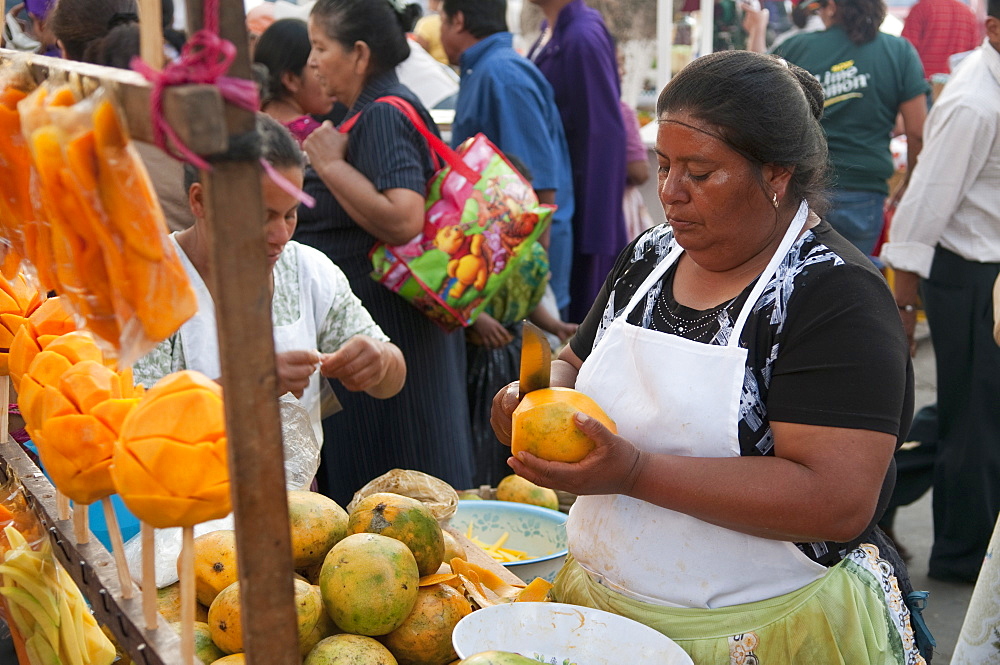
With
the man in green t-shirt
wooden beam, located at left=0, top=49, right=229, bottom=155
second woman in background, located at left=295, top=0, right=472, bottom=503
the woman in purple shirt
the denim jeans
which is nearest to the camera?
wooden beam, located at left=0, top=49, right=229, bottom=155

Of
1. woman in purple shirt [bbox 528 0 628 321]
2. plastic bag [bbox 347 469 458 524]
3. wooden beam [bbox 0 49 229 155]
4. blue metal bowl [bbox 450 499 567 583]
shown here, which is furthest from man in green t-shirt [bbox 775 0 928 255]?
wooden beam [bbox 0 49 229 155]

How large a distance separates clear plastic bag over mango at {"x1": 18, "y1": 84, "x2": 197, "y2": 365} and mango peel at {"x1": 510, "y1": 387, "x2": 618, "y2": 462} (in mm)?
647

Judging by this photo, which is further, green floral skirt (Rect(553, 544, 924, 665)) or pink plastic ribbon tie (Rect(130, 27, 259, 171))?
green floral skirt (Rect(553, 544, 924, 665))

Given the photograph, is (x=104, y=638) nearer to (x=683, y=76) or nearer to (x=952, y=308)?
(x=683, y=76)

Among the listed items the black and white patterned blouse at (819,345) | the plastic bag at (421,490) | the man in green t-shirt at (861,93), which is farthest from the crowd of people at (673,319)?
the man in green t-shirt at (861,93)

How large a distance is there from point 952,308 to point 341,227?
2372 millimetres

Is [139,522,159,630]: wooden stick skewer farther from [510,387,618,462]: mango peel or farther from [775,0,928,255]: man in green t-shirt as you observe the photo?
[775,0,928,255]: man in green t-shirt

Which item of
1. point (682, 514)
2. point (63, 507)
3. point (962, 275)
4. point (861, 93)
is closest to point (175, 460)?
point (63, 507)

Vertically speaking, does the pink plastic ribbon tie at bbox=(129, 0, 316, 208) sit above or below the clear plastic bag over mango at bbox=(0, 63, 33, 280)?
above

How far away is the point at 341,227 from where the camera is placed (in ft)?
10.6

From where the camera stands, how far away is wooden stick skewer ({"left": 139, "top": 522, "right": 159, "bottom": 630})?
42.4 inches

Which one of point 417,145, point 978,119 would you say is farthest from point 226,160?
point 978,119

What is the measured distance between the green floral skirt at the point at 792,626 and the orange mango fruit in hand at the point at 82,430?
3.04 ft

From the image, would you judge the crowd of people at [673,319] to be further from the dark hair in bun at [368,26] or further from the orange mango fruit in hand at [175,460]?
the orange mango fruit in hand at [175,460]
